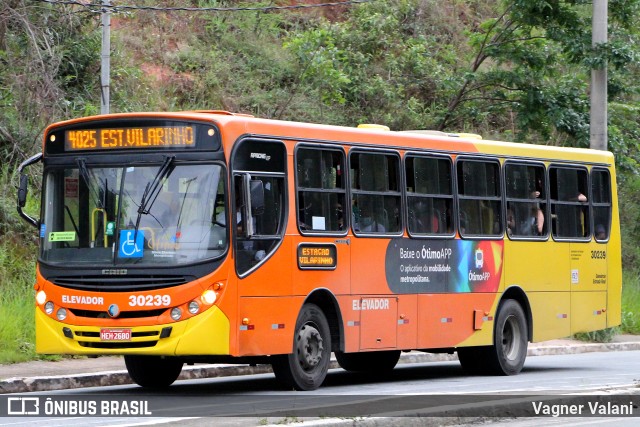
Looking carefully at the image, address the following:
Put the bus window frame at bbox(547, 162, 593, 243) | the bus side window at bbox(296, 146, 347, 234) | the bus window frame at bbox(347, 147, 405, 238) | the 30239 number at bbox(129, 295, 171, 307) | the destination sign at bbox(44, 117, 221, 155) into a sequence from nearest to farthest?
1. the 30239 number at bbox(129, 295, 171, 307)
2. the destination sign at bbox(44, 117, 221, 155)
3. the bus side window at bbox(296, 146, 347, 234)
4. the bus window frame at bbox(347, 147, 405, 238)
5. the bus window frame at bbox(547, 162, 593, 243)

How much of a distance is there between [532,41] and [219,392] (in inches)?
573

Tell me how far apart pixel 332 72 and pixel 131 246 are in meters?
16.1

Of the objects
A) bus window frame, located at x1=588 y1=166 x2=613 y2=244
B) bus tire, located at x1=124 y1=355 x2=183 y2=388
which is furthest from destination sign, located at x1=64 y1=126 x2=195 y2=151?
bus window frame, located at x1=588 y1=166 x2=613 y2=244

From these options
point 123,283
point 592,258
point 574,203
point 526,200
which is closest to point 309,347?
point 123,283

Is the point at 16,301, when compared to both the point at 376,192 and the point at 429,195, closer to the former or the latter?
the point at 376,192

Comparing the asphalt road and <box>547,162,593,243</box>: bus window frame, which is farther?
<box>547,162,593,243</box>: bus window frame

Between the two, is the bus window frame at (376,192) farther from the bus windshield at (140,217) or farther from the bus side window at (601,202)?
the bus side window at (601,202)

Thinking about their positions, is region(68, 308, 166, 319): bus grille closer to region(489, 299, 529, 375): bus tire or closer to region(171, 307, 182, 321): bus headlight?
region(171, 307, 182, 321): bus headlight

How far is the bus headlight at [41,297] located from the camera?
1348 cm

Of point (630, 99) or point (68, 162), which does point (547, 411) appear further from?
point (630, 99)

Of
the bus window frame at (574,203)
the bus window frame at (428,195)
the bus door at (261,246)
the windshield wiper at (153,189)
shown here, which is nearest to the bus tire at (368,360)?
the bus window frame at (428,195)

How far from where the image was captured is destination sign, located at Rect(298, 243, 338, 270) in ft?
45.9

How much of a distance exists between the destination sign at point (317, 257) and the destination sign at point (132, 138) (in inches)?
74.0

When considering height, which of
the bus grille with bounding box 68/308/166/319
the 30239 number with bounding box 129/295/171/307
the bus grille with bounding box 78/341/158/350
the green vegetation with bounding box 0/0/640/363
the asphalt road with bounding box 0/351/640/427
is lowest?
the asphalt road with bounding box 0/351/640/427
